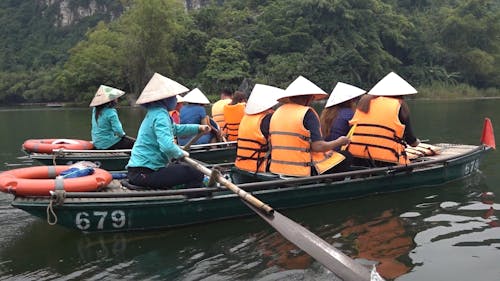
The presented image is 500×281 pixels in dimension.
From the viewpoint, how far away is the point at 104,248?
5230mm

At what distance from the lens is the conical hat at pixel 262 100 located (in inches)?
259

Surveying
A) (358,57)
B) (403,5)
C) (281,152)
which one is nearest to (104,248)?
(281,152)

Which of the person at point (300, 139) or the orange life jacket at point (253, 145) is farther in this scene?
the orange life jacket at point (253, 145)

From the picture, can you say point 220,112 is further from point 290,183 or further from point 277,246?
point 277,246

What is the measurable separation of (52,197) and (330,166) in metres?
3.36

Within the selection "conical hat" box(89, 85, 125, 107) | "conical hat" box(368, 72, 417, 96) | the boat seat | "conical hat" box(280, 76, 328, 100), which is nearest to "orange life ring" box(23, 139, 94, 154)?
"conical hat" box(89, 85, 125, 107)

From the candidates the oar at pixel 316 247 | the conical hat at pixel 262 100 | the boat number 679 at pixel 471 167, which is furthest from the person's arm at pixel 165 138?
the boat number 679 at pixel 471 167

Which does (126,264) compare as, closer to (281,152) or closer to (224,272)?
(224,272)

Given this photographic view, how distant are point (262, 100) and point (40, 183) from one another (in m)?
2.93

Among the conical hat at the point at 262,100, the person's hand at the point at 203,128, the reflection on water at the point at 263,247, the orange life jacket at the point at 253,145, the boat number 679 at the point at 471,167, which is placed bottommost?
the reflection on water at the point at 263,247

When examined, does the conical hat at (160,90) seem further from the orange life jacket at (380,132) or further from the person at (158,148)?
the orange life jacket at (380,132)

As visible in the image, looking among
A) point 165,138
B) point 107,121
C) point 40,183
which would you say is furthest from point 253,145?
point 107,121

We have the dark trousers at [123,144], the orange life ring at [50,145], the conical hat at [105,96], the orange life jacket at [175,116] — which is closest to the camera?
the conical hat at [105,96]

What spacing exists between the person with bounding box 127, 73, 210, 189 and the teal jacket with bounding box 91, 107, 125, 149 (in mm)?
2870
